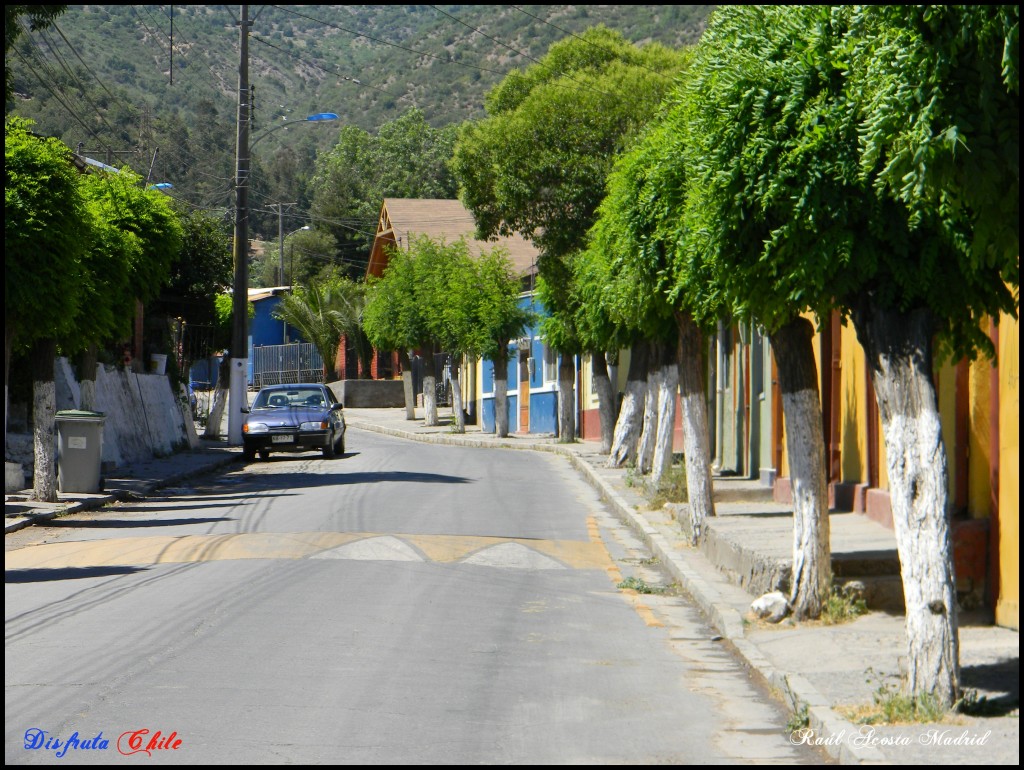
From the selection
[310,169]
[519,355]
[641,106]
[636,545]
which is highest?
[310,169]

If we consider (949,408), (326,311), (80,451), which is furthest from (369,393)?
(949,408)

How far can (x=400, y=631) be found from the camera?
370 inches

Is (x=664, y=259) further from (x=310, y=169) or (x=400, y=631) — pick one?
(x=310, y=169)

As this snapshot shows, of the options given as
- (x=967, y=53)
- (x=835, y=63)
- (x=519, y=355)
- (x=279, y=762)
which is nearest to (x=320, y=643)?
(x=279, y=762)

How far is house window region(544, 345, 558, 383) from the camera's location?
4241cm

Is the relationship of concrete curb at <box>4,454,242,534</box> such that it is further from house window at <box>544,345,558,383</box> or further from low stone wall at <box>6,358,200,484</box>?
house window at <box>544,345,558,383</box>

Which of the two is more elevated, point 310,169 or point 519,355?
point 310,169

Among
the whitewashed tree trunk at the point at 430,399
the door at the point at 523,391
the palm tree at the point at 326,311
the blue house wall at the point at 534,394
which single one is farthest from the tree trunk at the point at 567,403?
the palm tree at the point at 326,311

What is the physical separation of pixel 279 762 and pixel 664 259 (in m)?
8.21

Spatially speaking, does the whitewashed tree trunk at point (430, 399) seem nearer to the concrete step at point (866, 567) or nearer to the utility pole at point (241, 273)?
the utility pole at point (241, 273)

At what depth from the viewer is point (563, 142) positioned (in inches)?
1056

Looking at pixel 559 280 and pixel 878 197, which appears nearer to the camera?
pixel 878 197

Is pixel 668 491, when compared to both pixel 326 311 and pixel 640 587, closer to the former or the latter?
pixel 640 587

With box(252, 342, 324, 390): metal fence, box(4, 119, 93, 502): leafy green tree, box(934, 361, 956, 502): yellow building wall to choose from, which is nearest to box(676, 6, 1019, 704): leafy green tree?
box(934, 361, 956, 502): yellow building wall
